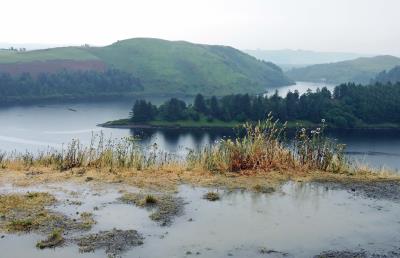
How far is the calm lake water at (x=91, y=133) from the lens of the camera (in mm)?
109500

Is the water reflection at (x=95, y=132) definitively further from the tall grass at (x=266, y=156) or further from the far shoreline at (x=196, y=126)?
the tall grass at (x=266, y=156)

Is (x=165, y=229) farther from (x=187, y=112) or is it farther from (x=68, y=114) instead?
(x=68, y=114)

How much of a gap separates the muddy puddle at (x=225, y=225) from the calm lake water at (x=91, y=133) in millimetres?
79779

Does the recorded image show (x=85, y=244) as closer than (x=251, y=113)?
Yes

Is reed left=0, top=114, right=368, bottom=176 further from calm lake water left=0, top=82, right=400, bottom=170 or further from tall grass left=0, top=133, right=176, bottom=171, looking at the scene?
calm lake water left=0, top=82, right=400, bottom=170

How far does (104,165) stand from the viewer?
1666 cm

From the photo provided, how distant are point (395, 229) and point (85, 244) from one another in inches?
279

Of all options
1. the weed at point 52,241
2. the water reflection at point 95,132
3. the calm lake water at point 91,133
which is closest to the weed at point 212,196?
the weed at point 52,241

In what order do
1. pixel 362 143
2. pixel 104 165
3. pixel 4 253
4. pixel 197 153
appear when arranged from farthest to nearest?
1. pixel 362 143
2. pixel 197 153
3. pixel 104 165
4. pixel 4 253

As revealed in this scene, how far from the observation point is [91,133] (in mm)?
136875

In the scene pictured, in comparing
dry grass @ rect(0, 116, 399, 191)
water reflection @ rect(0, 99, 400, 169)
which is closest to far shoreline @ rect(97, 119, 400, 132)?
water reflection @ rect(0, 99, 400, 169)

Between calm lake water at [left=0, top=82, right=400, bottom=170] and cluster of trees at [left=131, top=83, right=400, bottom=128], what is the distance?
11.3 metres

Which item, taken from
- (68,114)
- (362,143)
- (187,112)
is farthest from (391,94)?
(68,114)

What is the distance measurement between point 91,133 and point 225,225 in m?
130
